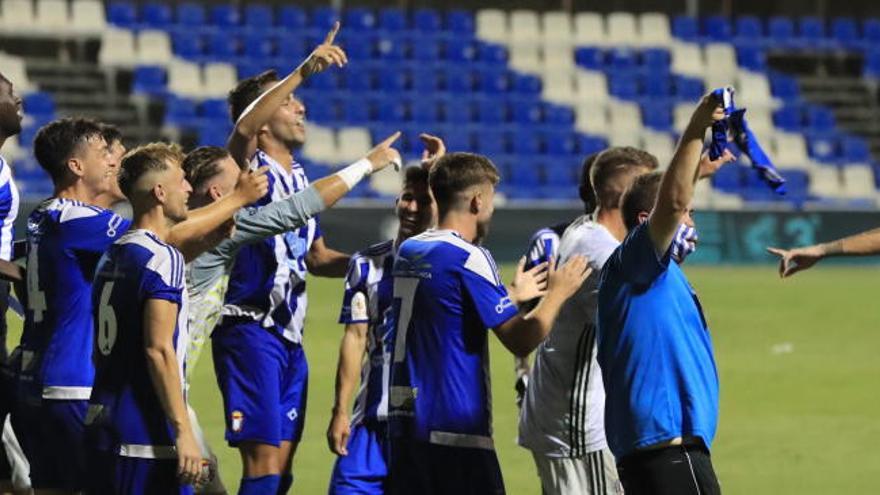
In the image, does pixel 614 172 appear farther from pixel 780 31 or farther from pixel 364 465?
pixel 780 31

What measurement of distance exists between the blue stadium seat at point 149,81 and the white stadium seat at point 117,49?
0.31 metres

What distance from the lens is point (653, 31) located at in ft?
116

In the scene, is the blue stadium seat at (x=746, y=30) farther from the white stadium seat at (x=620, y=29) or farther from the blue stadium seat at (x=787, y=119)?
the white stadium seat at (x=620, y=29)

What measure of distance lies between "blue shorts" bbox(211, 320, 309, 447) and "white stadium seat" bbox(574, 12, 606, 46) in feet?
88.1

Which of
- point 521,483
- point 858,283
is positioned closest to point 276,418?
point 521,483

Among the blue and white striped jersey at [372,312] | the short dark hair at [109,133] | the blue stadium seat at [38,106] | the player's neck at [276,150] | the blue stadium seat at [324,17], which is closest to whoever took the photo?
the short dark hair at [109,133]

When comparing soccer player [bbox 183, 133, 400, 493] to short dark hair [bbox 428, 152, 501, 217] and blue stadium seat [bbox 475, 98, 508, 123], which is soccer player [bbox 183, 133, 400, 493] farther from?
blue stadium seat [bbox 475, 98, 508, 123]

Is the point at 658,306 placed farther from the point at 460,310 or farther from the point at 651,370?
the point at 460,310

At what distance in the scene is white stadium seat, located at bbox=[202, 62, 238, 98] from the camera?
103ft

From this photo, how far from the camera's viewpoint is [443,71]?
3322 centimetres

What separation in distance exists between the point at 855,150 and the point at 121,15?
567 inches

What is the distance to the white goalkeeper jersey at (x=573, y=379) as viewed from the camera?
694cm

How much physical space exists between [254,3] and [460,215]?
2989 centimetres

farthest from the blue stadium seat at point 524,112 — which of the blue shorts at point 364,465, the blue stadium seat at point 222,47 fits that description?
the blue shorts at point 364,465
